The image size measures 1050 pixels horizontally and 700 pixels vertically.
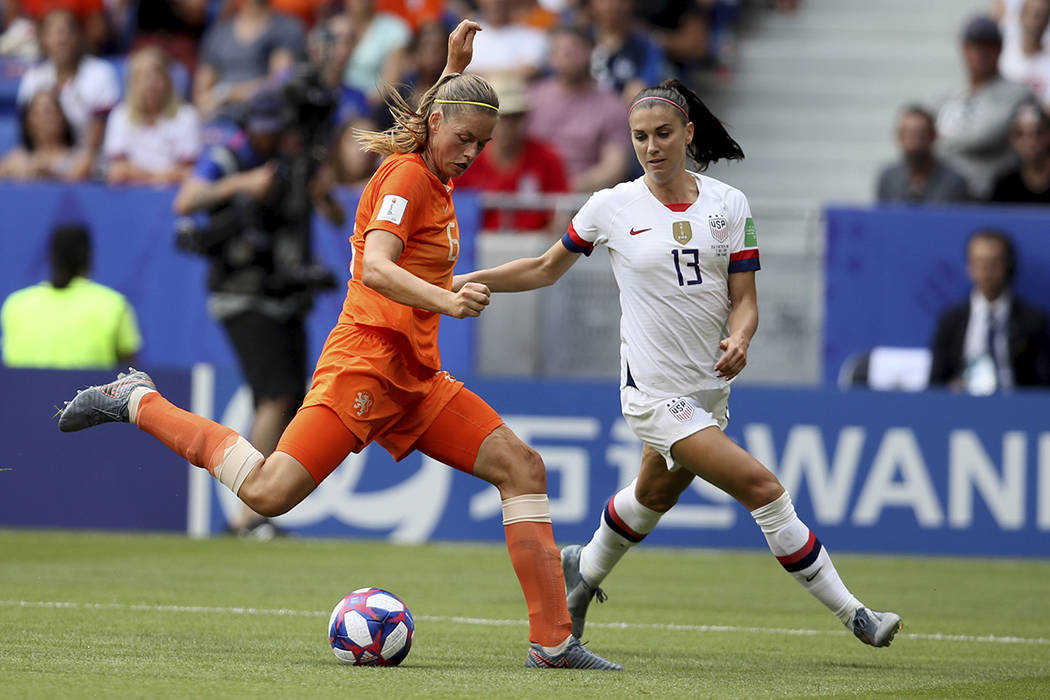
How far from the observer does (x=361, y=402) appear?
658 centimetres

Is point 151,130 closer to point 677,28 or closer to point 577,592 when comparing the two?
point 677,28

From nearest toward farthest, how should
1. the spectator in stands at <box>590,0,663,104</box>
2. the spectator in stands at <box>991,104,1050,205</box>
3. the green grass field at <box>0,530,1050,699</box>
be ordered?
the green grass field at <box>0,530,1050,699</box> → the spectator in stands at <box>991,104,1050,205</box> → the spectator in stands at <box>590,0,663,104</box>

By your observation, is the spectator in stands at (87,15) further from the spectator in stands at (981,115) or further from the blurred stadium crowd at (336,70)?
the spectator in stands at (981,115)

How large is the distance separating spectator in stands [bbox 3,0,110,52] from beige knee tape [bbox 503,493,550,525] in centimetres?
1174

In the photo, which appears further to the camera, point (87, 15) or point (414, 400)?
point (87, 15)

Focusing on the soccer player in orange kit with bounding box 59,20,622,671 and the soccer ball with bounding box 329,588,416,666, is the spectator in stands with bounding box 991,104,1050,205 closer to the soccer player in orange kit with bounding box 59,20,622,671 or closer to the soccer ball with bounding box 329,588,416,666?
the soccer player in orange kit with bounding box 59,20,622,671

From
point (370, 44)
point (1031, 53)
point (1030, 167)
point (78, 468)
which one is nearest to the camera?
point (78, 468)

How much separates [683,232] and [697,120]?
0.56m

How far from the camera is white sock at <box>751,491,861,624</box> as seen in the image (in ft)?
22.9

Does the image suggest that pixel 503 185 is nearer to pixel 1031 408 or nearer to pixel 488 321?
pixel 488 321

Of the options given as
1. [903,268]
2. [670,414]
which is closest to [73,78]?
[903,268]

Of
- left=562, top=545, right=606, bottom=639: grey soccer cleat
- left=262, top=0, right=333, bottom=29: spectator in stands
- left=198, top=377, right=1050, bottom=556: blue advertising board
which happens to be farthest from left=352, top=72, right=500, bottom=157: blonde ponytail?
left=262, top=0, right=333, bottom=29: spectator in stands

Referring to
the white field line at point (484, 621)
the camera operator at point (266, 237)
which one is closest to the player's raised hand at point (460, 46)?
the white field line at point (484, 621)

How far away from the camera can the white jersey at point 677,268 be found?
7.14m
